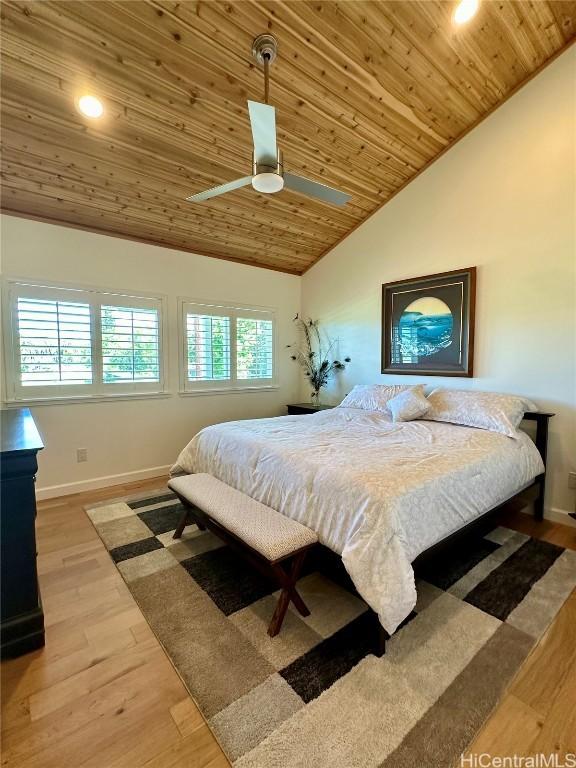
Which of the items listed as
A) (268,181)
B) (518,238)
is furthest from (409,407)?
(268,181)

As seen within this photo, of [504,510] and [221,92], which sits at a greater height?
[221,92]

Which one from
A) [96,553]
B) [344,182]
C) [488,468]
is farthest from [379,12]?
[96,553]

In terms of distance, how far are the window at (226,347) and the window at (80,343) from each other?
0.39 metres

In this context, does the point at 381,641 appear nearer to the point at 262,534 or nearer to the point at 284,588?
the point at 284,588

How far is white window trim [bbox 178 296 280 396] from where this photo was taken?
422 centimetres

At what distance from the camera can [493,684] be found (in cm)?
150

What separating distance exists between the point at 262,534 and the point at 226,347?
10.2ft

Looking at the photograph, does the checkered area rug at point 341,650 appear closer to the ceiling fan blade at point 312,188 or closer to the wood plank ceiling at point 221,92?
the ceiling fan blade at point 312,188

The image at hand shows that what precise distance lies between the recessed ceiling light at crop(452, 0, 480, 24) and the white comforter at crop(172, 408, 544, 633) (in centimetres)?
291

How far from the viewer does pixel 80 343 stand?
3.54m

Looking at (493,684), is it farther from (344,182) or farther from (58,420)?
(344,182)

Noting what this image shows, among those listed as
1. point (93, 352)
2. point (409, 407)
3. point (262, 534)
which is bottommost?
point (262, 534)

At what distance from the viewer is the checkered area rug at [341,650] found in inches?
51.0

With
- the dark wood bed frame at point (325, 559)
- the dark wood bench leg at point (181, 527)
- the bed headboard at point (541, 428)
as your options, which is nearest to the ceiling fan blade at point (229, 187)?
the dark wood bed frame at point (325, 559)
